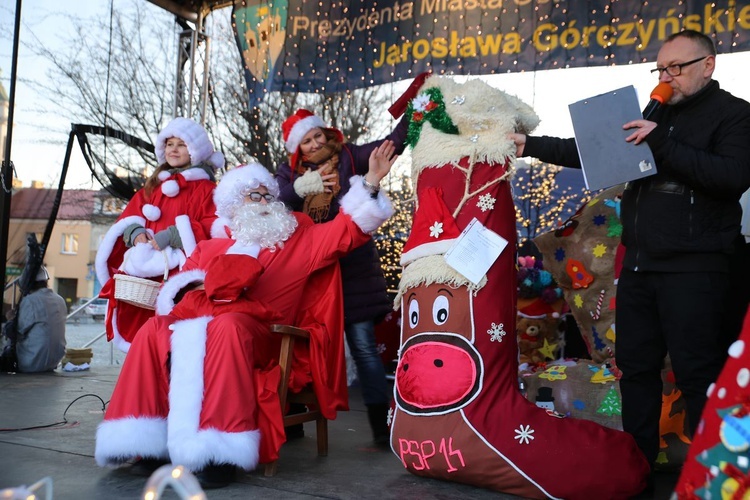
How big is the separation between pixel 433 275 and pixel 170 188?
1.93m

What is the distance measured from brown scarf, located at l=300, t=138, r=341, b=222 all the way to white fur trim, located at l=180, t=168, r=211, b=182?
30.9 inches

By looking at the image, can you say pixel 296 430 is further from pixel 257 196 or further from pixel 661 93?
pixel 661 93

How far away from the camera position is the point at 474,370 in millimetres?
2615

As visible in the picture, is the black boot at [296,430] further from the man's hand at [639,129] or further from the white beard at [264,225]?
the man's hand at [639,129]

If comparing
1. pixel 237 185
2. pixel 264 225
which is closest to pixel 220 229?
pixel 237 185

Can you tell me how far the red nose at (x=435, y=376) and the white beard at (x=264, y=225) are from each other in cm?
87

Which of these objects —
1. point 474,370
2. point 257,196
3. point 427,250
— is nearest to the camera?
point 474,370

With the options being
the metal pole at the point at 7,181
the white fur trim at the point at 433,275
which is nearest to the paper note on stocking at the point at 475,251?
the white fur trim at the point at 433,275

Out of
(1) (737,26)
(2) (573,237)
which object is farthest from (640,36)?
(2) (573,237)

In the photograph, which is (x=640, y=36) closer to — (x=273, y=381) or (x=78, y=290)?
(x=273, y=381)

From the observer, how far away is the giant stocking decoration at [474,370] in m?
2.46

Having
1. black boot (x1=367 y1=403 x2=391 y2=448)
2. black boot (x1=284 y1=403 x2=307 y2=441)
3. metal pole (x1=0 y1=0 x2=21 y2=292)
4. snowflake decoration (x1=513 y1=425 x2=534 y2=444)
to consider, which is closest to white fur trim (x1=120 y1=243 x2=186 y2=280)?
black boot (x1=284 y1=403 x2=307 y2=441)

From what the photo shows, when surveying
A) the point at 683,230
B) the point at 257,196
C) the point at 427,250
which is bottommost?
the point at 427,250

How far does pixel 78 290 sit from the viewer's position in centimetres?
2047
